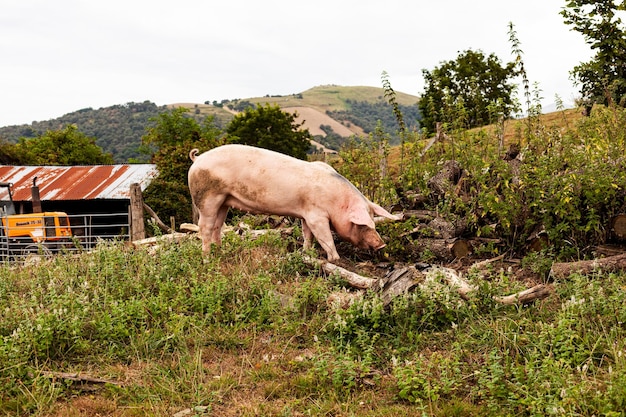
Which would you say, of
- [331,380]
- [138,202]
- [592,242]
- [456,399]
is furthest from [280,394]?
[138,202]

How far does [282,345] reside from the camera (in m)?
5.37

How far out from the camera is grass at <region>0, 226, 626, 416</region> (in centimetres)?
421

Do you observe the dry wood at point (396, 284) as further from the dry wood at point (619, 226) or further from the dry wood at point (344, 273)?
the dry wood at point (619, 226)

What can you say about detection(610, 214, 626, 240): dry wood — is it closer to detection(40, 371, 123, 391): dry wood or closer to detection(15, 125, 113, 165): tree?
detection(40, 371, 123, 391): dry wood

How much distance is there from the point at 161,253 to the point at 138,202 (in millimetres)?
4577

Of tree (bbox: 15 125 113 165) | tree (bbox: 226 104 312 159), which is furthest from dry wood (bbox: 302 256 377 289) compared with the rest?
tree (bbox: 15 125 113 165)

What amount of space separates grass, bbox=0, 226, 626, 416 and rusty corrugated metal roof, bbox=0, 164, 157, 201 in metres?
17.0

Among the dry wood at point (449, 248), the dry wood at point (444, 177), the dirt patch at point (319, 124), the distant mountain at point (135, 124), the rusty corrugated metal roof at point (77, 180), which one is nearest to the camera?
the dry wood at point (449, 248)

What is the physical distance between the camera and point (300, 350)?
209 inches

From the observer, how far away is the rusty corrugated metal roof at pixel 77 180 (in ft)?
75.7

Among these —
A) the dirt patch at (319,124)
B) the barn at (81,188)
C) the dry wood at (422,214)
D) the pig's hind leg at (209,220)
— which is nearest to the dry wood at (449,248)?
the dry wood at (422,214)

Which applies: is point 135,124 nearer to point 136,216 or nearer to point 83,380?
point 136,216

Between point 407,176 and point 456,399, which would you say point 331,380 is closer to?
point 456,399

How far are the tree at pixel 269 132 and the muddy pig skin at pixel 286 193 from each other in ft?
106
